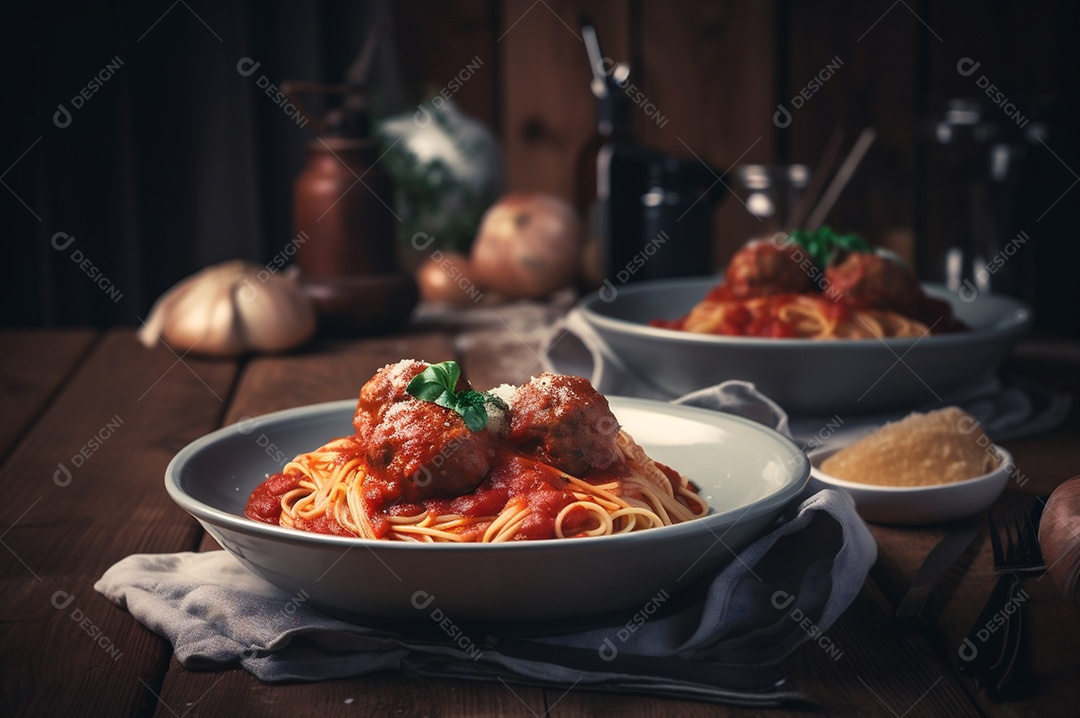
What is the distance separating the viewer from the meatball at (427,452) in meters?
1.64

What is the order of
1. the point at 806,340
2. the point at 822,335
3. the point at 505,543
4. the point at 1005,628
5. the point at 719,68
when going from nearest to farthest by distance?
1. the point at 505,543
2. the point at 1005,628
3. the point at 806,340
4. the point at 822,335
5. the point at 719,68

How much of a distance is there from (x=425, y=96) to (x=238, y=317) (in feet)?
6.34

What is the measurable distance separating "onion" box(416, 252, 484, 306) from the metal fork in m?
3.00

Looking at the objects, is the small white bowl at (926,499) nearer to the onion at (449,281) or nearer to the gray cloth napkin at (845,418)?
the gray cloth napkin at (845,418)

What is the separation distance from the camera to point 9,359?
3598mm

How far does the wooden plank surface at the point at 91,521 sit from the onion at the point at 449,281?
3.96ft

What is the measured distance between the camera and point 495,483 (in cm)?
169

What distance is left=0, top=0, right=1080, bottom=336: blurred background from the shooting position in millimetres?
4719

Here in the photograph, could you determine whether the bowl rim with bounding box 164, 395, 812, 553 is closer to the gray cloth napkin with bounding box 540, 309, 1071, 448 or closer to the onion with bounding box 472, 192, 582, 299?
the gray cloth napkin with bounding box 540, 309, 1071, 448

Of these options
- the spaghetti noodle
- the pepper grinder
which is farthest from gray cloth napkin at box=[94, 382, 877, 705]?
the pepper grinder

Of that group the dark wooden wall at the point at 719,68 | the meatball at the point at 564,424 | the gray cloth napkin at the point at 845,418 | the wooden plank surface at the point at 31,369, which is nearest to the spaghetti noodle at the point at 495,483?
the meatball at the point at 564,424

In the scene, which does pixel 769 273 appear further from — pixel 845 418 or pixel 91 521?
pixel 91 521

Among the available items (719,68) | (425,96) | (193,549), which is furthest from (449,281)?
(193,549)

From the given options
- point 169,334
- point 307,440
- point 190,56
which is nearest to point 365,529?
point 307,440
